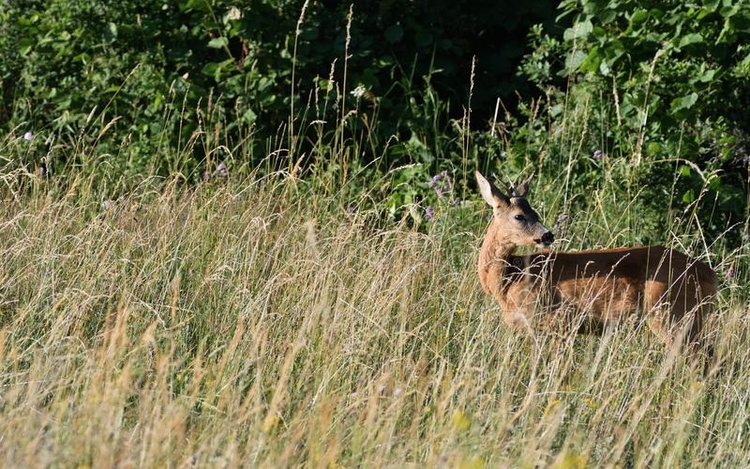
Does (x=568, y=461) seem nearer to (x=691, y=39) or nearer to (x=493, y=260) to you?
(x=493, y=260)

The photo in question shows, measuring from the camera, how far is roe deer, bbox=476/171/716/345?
5188 millimetres

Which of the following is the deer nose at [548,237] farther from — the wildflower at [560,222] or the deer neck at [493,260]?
the wildflower at [560,222]

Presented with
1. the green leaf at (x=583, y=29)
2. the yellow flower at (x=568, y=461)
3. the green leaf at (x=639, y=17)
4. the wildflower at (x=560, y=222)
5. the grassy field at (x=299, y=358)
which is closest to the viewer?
the yellow flower at (x=568, y=461)

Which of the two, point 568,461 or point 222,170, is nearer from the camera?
point 568,461

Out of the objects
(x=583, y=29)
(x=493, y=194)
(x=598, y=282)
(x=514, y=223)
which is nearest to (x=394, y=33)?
(x=583, y=29)

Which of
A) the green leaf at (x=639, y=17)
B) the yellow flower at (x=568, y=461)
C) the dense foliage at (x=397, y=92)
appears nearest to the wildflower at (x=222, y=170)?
the dense foliage at (x=397, y=92)

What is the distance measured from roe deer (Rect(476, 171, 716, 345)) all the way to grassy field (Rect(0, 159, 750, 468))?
0.13m

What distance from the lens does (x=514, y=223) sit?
534 centimetres

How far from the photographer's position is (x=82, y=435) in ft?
10.5

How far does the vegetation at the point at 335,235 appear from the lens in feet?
11.8

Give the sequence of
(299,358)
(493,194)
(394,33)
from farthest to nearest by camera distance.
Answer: (394,33) < (493,194) < (299,358)

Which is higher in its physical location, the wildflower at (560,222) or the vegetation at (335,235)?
the vegetation at (335,235)

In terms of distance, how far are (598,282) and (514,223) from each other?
1.51 ft

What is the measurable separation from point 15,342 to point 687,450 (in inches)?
95.5
